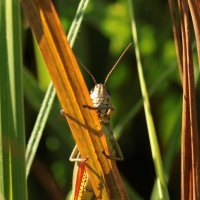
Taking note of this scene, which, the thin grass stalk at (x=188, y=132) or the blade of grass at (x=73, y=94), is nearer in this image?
the blade of grass at (x=73, y=94)

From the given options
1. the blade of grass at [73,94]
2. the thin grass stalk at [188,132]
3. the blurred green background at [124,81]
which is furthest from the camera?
the blurred green background at [124,81]

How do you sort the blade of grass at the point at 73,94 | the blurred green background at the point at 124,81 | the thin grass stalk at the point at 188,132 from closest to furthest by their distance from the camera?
the blade of grass at the point at 73,94 < the thin grass stalk at the point at 188,132 < the blurred green background at the point at 124,81

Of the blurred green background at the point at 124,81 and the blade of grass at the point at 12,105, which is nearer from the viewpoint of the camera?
the blade of grass at the point at 12,105

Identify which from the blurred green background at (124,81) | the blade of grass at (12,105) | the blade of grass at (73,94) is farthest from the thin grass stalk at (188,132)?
the blurred green background at (124,81)

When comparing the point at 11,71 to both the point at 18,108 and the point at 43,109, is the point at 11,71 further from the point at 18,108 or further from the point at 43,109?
the point at 43,109

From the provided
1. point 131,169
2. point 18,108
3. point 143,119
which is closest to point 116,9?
point 143,119

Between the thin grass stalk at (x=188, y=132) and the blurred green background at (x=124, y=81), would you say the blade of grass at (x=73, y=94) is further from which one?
the blurred green background at (x=124, y=81)
